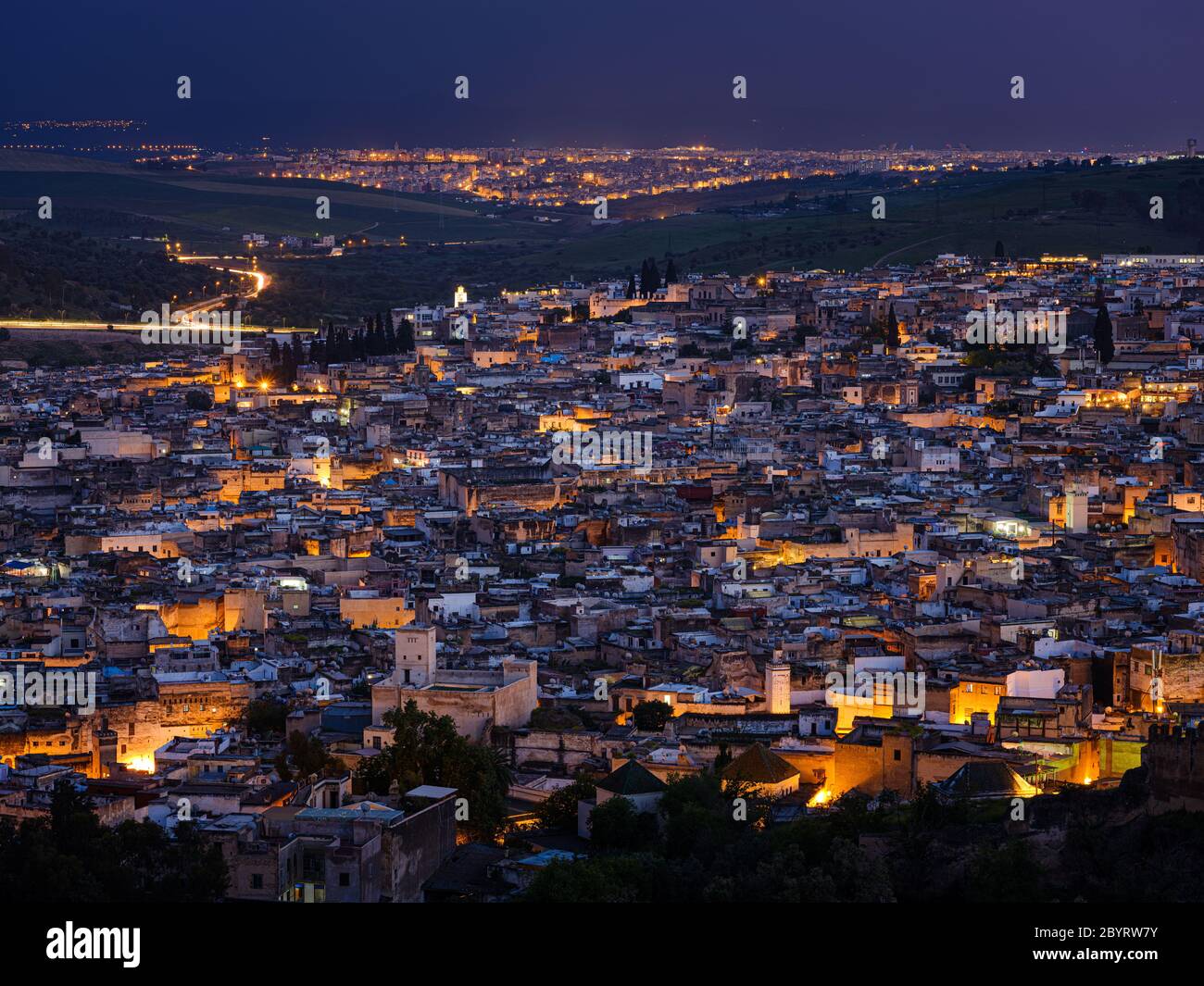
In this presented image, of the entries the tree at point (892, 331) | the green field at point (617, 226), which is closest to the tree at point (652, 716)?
the tree at point (892, 331)

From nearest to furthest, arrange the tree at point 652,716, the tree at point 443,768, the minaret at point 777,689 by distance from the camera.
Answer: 1. the tree at point 443,768
2. the tree at point 652,716
3. the minaret at point 777,689

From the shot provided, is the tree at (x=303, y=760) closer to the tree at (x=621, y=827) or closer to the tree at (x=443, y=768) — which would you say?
the tree at (x=443, y=768)

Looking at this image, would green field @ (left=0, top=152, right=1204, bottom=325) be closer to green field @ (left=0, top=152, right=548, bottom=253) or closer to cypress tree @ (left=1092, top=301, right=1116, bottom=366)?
green field @ (left=0, top=152, right=548, bottom=253)

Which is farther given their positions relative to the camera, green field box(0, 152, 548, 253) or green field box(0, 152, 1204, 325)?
green field box(0, 152, 548, 253)

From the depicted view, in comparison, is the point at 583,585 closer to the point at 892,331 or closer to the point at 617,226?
the point at 892,331

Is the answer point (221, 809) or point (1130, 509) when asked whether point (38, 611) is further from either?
point (1130, 509)

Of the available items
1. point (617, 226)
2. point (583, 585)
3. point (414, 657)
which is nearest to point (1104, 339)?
point (583, 585)

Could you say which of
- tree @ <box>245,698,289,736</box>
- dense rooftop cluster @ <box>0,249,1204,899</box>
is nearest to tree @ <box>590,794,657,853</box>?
dense rooftop cluster @ <box>0,249,1204,899</box>
